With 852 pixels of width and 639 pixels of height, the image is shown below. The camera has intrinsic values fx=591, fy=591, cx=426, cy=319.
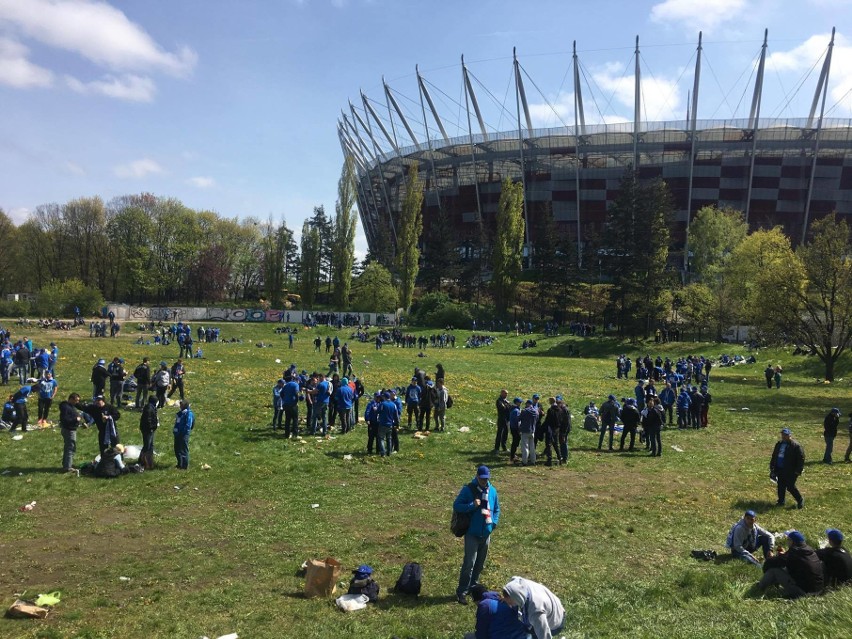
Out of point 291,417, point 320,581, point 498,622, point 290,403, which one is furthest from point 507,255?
point 498,622

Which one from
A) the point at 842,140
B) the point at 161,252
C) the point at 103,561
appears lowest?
the point at 103,561

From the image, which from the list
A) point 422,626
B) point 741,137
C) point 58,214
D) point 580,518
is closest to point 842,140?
point 741,137

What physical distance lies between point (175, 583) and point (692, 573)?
7.57m

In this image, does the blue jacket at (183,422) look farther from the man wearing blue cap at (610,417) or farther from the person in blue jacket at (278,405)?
the man wearing blue cap at (610,417)

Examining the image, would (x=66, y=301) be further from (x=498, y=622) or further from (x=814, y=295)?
(x=498, y=622)

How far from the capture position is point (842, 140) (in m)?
75.4

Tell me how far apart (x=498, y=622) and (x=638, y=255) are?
56.4 metres

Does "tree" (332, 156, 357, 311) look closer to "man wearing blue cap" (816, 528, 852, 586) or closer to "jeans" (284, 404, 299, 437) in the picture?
"jeans" (284, 404, 299, 437)

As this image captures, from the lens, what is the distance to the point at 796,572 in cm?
789

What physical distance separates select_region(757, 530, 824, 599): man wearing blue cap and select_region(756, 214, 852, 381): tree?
33.1 m

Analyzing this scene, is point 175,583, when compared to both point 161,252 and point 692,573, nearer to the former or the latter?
point 692,573

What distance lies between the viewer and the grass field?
24.2ft

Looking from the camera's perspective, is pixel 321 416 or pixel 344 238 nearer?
pixel 321 416

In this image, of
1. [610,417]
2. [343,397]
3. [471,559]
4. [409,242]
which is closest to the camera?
[471,559]
